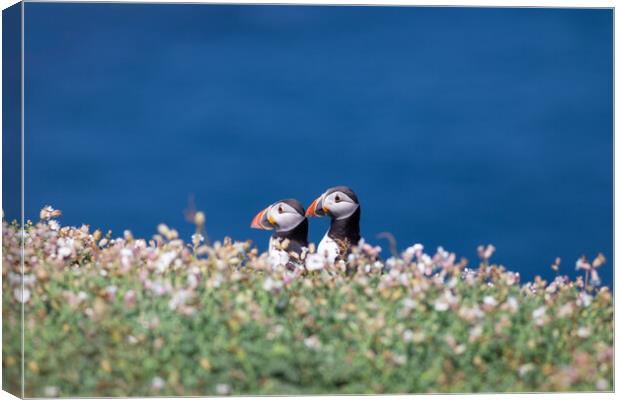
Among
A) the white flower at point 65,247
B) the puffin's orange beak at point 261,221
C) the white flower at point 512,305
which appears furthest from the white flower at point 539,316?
the white flower at point 65,247

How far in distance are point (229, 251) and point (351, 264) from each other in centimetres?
81

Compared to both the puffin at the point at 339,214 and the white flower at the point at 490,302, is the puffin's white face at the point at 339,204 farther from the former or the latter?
the white flower at the point at 490,302

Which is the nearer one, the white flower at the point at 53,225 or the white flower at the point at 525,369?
the white flower at the point at 525,369

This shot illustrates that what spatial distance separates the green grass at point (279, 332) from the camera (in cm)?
573

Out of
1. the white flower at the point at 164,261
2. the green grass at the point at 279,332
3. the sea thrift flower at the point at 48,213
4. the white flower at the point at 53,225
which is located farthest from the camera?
the white flower at the point at 53,225

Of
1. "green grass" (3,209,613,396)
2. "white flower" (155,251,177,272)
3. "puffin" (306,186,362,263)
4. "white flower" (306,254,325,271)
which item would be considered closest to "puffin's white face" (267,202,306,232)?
"puffin" (306,186,362,263)

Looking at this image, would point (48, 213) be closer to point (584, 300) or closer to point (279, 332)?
point (279, 332)

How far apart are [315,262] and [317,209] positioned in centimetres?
79

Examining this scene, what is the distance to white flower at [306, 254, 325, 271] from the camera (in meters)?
6.77

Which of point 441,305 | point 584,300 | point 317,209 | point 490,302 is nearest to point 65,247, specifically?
point 317,209

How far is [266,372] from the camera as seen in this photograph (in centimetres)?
570

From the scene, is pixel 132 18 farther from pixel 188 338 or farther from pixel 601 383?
pixel 601 383

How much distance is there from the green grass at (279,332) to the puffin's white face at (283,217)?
81 cm

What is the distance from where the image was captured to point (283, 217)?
299 inches
